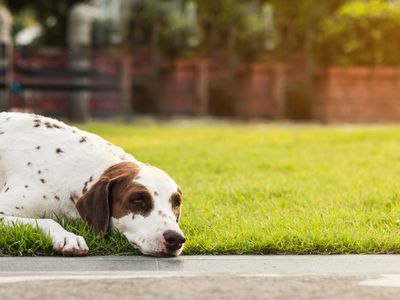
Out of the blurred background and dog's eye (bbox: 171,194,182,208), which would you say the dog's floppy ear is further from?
the blurred background

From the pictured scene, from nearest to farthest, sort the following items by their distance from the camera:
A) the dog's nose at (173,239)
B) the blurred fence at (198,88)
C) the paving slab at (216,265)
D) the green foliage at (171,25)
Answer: the paving slab at (216,265) < the dog's nose at (173,239) < the blurred fence at (198,88) < the green foliage at (171,25)

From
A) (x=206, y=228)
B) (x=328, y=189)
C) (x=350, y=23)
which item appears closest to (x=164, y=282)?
(x=206, y=228)

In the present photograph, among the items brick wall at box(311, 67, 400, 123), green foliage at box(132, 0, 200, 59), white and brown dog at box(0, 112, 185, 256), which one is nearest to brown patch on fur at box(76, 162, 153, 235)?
white and brown dog at box(0, 112, 185, 256)

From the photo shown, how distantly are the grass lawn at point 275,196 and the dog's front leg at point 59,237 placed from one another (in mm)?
74

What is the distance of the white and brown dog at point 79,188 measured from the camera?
18.2ft

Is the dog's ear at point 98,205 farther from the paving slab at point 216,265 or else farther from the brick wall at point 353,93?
the brick wall at point 353,93

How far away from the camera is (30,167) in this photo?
6.24 meters

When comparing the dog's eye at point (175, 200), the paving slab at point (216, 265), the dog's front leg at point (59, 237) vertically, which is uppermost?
the dog's eye at point (175, 200)

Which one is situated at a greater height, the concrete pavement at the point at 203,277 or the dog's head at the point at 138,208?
the dog's head at the point at 138,208

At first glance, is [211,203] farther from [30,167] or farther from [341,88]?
[341,88]

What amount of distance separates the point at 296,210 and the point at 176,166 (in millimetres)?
3480

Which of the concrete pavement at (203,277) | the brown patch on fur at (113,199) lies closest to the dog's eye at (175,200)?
the brown patch on fur at (113,199)

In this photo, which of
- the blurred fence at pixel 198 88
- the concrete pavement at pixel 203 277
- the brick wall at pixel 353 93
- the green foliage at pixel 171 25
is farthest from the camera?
the green foliage at pixel 171 25

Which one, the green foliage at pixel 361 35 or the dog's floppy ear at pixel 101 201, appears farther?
the green foliage at pixel 361 35
